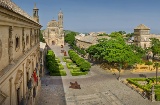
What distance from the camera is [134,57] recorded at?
4347 cm

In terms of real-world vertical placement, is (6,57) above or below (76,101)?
above

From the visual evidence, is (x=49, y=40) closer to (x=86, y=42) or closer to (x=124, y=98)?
(x=86, y=42)

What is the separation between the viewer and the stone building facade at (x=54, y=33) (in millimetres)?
106750

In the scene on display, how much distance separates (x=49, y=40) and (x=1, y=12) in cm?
9913

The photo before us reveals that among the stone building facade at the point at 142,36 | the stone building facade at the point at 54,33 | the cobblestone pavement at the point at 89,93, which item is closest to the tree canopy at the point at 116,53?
the cobblestone pavement at the point at 89,93

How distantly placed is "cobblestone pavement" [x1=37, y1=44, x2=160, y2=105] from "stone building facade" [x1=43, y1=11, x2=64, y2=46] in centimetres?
6992

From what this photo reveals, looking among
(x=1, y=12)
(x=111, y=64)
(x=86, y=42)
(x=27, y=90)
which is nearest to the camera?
(x=1, y=12)

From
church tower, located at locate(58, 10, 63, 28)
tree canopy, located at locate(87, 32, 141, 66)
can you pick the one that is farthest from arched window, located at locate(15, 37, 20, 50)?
church tower, located at locate(58, 10, 63, 28)

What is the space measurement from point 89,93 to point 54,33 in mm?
80587

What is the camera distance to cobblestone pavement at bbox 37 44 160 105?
26.4 meters

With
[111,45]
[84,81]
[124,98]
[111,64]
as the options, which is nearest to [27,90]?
[124,98]

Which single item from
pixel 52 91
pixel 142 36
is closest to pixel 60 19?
pixel 142 36

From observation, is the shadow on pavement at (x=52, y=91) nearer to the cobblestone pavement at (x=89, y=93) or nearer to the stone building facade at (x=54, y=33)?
the cobblestone pavement at (x=89, y=93)

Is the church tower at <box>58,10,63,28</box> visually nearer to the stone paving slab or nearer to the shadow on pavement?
the shadow on pavement
